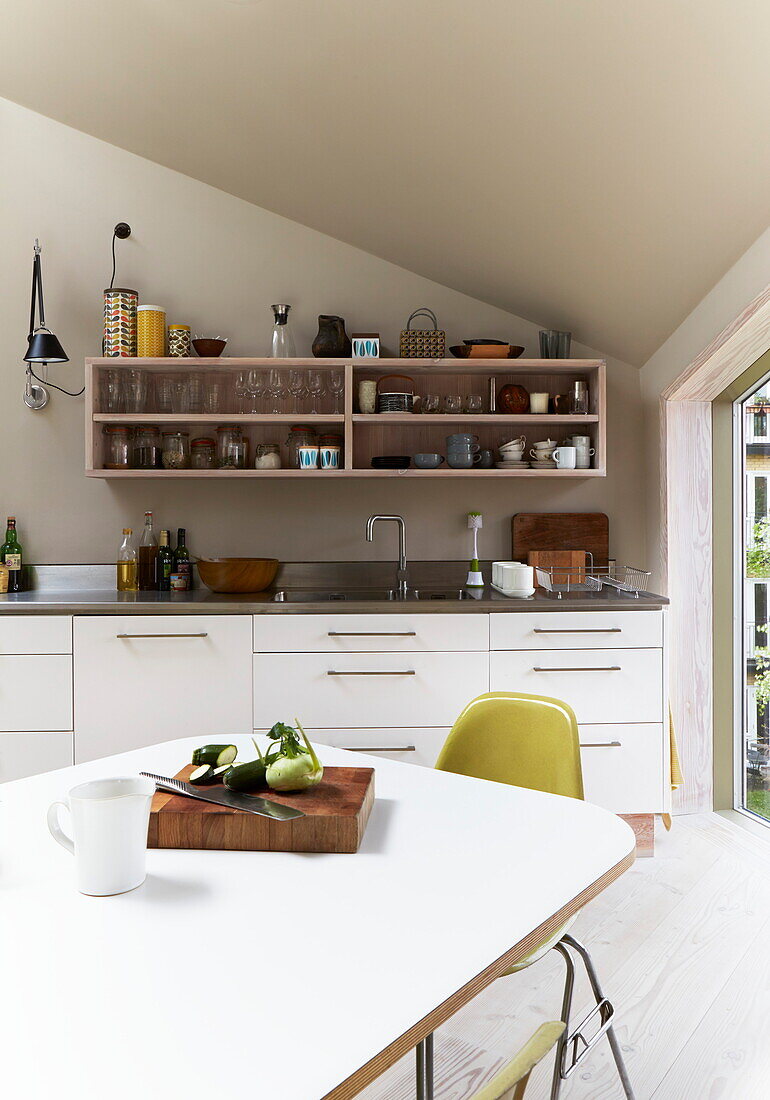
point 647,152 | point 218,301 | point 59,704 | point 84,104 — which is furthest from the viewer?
point 218,301

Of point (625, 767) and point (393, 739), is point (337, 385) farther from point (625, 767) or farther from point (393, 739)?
point (625, 767)

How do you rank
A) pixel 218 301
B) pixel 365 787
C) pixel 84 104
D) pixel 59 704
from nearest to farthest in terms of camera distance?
pixel 365 787, pixel 59 704, pixel 84 104, pixel 218 301

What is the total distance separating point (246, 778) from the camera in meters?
1.34

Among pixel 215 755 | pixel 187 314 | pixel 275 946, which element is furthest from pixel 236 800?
pixel 187 314

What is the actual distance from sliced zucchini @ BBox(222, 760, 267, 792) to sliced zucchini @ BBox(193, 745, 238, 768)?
9cm

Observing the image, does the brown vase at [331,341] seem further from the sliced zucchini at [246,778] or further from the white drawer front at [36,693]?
the sliced zucchini at [246,778]

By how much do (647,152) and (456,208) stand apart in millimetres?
886

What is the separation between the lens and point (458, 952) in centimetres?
94

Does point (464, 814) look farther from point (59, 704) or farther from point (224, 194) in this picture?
point (224, 194)

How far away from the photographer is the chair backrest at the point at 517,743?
188 centimetres

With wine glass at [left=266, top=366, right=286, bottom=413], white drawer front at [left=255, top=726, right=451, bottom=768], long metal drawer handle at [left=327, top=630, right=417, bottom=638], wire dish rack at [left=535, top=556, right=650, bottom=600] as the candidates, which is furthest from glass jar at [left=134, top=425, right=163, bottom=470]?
wire dish rack at [left=535, top=556, right=650, bottom=600]

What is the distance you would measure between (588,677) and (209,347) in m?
2.00

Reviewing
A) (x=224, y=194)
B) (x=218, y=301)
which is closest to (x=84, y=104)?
(x=224, y=194)

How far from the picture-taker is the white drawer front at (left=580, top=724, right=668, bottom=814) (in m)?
3.21
